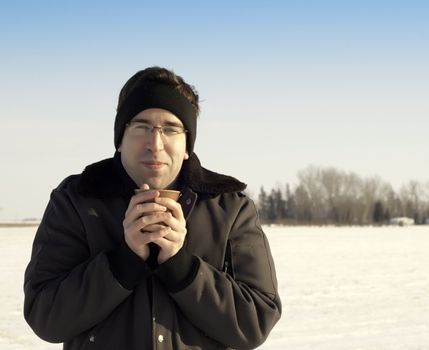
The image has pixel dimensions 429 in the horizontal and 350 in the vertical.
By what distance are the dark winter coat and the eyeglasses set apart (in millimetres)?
170

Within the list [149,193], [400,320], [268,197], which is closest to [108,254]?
[149,193]

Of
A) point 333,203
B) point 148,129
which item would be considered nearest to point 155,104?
point 148,129

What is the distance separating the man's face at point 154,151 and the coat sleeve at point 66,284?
264 mm

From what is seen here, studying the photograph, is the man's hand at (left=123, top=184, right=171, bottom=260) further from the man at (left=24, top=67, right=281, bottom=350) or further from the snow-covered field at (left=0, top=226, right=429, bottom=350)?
the snow-covered field at (left=0, top=226, right=429, bottom=350)

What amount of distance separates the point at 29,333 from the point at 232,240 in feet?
21.3

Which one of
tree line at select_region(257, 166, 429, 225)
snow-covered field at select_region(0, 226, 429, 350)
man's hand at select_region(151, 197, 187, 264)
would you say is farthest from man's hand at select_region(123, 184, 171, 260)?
tree line at select_region(257, 166, 429, 225)

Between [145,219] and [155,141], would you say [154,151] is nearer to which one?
[155,141]

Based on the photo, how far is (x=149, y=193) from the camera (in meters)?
1.67

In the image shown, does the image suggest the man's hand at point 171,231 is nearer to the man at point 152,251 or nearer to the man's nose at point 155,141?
the man at point 152,251

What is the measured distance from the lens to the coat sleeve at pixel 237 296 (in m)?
1.80

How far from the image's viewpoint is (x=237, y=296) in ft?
6.05

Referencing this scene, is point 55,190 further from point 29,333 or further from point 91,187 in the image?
point 29,333

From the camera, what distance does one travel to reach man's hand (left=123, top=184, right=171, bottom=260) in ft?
5.47

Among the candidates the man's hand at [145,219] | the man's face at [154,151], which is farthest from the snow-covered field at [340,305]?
the man's hand at [145,219]
